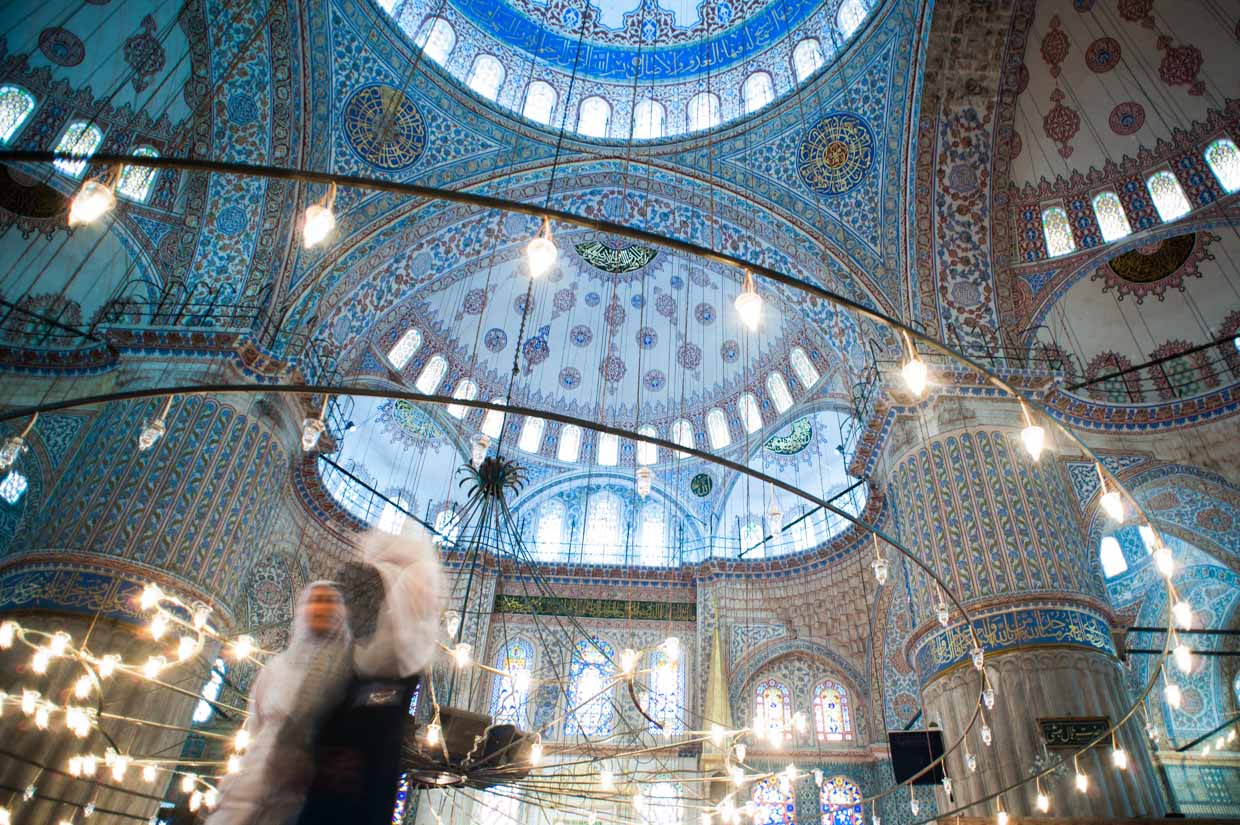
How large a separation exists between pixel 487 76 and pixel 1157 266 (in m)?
9.72

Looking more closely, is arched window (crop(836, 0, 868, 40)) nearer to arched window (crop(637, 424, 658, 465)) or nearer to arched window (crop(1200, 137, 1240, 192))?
arched window (crop(1200, 137, 1240, 192))

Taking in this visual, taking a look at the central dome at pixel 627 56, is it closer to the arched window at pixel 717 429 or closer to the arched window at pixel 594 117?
the arched window at pixel 594 117

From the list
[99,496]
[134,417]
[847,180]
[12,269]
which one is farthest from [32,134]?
[847,180]

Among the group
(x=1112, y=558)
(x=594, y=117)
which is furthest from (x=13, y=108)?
(x=1112, y=558)

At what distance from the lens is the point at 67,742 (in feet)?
22.1

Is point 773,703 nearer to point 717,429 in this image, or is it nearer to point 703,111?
point 717,429

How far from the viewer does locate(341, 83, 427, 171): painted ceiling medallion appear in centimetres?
1037

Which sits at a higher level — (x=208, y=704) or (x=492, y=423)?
(x=492, y=423)

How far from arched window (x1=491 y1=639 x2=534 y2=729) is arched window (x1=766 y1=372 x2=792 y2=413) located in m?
6.14

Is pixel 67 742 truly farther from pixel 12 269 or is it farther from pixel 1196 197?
pixel 1196 197

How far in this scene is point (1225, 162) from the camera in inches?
351

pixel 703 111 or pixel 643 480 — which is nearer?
pixel 643 480

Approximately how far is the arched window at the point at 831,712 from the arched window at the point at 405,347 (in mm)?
8797

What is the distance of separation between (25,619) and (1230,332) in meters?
13.3
